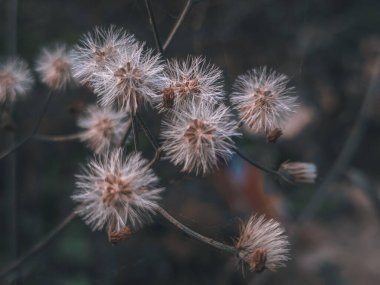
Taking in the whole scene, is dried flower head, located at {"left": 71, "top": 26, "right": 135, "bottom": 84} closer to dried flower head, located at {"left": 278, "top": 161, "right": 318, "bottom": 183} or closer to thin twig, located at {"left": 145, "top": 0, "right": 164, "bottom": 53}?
thin twig, located at {"left": 145, "top": 0, "right": 164, "bottom": 53}

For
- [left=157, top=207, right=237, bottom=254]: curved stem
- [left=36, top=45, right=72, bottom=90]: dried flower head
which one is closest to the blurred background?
[left=36, top=45, right=72, bottom=90]: dried flower head

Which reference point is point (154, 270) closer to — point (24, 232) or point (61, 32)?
point (24, 232)

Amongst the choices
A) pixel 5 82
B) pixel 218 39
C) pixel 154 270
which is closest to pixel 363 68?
pixel 218 39

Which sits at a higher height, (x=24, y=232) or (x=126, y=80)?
(x=126, y=80)

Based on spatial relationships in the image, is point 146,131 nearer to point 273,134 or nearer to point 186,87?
point 186,87

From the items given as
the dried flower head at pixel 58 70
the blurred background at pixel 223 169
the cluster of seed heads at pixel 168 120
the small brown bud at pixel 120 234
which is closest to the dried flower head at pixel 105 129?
the dried flower head at pixel 58 70

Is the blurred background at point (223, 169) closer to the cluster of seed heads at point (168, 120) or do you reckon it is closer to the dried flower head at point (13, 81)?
the dried flower head at point (13, 81)

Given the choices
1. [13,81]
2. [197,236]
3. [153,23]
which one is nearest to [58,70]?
[13,81]
